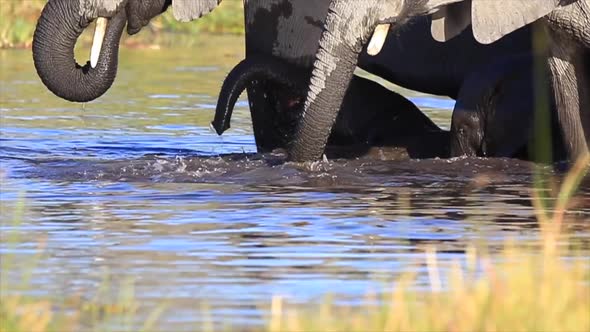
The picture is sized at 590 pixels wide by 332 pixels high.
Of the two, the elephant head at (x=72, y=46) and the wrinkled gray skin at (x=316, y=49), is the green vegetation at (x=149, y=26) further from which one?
the elephant head at (x=72, y=46)

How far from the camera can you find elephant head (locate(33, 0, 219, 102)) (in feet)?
26.9

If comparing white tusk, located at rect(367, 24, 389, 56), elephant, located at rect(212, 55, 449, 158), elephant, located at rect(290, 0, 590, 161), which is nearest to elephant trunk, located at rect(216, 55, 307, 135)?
elephant, located at rect(212, 55, 449, 158)

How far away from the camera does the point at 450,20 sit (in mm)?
7938

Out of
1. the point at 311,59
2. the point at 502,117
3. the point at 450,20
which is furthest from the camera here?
the point at 311,59

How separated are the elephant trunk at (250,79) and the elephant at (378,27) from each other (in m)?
1.32

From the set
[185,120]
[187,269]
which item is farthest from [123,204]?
[185,120]

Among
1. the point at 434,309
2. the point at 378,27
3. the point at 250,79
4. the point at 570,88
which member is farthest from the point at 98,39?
the point at 434,309

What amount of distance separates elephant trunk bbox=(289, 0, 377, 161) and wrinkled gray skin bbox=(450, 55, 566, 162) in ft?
4.26

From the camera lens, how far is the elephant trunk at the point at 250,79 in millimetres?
9219

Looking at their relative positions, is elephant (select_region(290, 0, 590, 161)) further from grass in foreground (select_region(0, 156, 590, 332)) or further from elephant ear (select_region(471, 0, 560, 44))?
grass in foreground (select_region(0, 156, 590, 332))

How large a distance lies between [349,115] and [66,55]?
1950 mm

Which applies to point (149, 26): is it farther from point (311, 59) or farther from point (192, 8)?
point (192, 8)

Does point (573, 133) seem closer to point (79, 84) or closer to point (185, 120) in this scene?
point (79, 84)

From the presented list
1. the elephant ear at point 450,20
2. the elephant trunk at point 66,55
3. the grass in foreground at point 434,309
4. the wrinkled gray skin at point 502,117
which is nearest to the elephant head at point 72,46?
the elephant trunk at point 66,55
